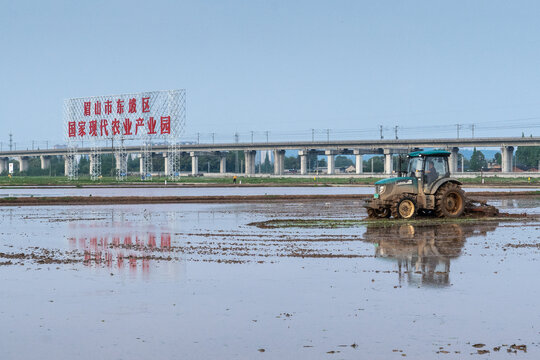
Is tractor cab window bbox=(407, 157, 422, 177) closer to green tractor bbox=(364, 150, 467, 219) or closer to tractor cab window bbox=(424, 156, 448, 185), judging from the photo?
green tractor bbox=(364, 150, 467, 219)

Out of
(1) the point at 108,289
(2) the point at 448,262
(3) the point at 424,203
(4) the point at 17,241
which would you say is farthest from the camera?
(3) the point at 424,203

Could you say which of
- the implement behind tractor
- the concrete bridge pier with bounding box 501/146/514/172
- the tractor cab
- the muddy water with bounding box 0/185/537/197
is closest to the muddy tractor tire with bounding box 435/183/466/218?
the implement behind tractor

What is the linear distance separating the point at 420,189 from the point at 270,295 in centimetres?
1854

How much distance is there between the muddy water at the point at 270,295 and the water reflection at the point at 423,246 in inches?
2.4

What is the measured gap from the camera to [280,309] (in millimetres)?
12742

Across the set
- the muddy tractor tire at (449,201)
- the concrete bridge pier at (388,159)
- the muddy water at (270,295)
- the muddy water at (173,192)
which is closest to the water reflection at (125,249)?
the muddy water at (270,295)

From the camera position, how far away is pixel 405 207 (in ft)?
102

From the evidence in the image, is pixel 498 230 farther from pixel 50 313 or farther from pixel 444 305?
pixel 50 313

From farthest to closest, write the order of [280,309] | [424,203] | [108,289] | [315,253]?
1. [424,203]
2. [315,253]
3. [108,289]
4. [280,309]

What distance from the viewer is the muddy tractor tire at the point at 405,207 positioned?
31.1m

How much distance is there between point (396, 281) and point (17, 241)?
13.4m

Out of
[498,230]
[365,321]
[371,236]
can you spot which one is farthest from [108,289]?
[498,230]

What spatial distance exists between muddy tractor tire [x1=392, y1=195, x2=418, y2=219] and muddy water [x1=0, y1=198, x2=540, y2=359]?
5.30 m

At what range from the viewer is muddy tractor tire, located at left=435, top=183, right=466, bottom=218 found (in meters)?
31.2
